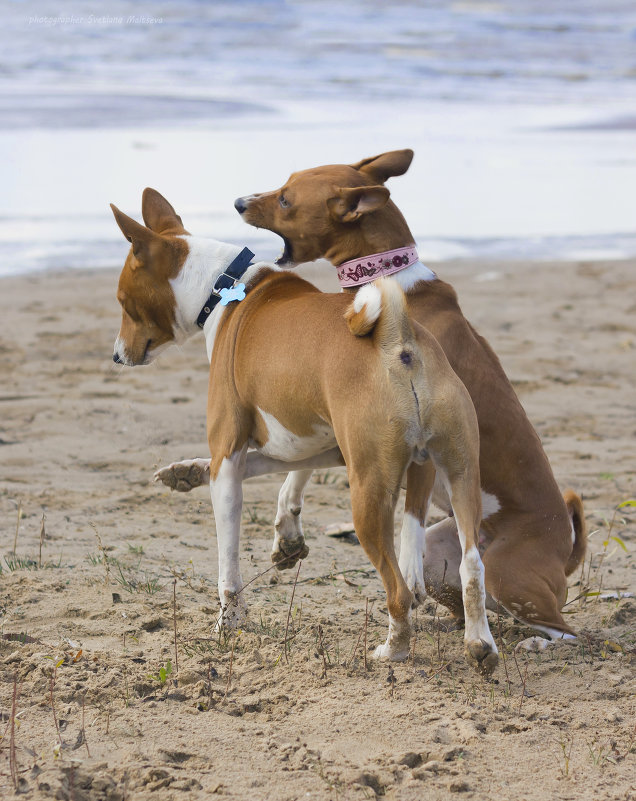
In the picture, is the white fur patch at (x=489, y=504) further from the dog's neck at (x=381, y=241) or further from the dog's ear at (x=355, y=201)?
the dog's ear at (x=355, y=201)

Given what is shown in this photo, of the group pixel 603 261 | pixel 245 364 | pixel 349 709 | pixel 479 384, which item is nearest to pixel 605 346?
pixel 603 261

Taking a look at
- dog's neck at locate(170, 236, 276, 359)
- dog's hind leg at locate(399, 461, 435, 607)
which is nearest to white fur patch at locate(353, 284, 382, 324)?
dog's hind leg at locate(399, 461, 435, 607)

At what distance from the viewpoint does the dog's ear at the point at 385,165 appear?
505 cm

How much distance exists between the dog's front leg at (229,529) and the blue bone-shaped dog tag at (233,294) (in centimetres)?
67

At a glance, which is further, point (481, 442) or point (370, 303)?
point (481, 442)

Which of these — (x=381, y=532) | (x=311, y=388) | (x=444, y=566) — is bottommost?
(x=444, y=566)

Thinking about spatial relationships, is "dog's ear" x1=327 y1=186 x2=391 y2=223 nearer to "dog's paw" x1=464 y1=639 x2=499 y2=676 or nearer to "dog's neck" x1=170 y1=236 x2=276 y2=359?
"dog's neck" x1=170 y1=236 x2=276 y2=359

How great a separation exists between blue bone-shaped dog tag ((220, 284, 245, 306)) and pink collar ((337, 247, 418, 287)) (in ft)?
1.54

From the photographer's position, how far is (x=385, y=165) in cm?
505

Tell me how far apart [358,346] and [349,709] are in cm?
126

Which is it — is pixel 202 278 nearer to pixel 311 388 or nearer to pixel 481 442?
pixel 311 388

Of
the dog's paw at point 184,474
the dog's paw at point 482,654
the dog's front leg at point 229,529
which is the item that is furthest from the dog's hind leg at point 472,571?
the dog's paw at point 184,474

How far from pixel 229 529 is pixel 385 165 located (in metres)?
1.84

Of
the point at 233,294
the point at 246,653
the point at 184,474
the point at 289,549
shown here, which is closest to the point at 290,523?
the point at 289,549
